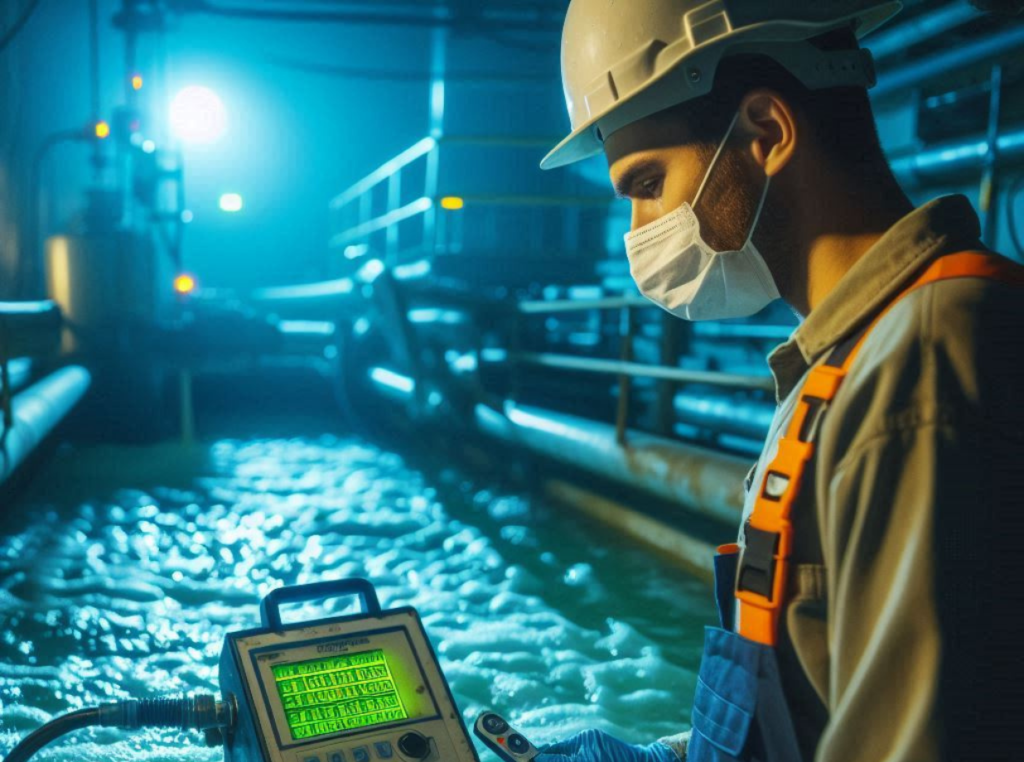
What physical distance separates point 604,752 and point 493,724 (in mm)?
166

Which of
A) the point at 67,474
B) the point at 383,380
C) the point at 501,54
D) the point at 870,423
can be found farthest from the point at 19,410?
the point at 501,54

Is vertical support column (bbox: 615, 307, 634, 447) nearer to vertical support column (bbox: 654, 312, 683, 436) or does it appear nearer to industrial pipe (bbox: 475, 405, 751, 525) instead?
industrial pipe (bbox: 475, 405, 751, 525)

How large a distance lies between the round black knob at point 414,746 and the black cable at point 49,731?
41 cm

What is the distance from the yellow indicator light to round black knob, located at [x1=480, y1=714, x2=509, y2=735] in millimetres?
7600

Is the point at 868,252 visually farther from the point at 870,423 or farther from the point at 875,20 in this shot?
the point at 875,20

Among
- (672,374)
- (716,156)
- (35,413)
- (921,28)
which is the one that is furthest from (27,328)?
(921,28)

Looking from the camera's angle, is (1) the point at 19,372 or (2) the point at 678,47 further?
(1) the point at 19,372

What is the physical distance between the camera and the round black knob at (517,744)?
4.30ft

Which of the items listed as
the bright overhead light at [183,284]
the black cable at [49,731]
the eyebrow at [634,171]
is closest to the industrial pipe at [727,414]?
the eyebrow at [634,171]

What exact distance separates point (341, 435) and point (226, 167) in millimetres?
7022

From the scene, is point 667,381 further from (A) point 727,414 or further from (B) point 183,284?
(B) point 183,284

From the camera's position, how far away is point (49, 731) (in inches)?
46.6

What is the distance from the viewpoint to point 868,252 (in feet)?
2.98

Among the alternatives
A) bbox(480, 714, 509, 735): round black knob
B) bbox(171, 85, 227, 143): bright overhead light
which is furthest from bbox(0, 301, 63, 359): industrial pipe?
bbox(171, 85, 227, 143): bright overhead light
